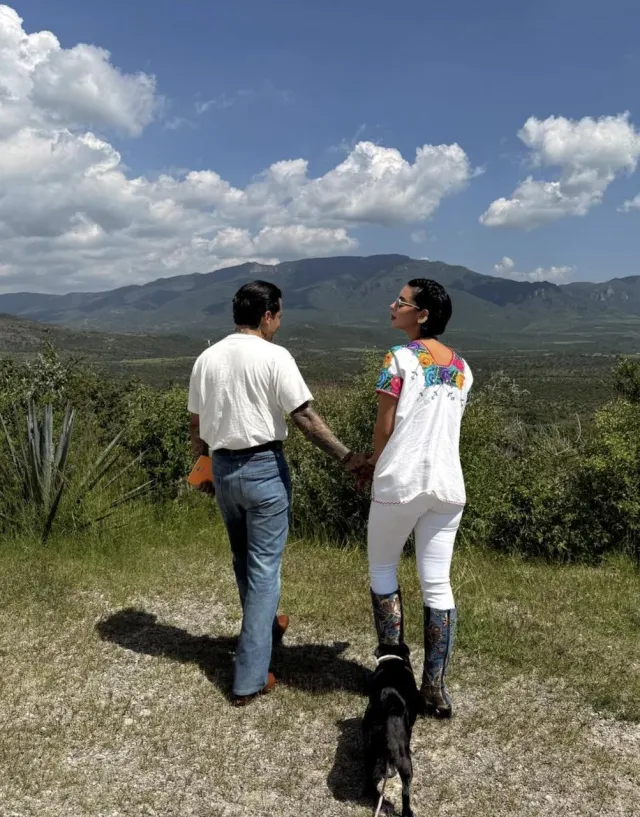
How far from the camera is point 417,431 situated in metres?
2.72

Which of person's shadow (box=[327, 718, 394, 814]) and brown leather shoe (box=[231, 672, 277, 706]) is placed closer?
person's shadow (box=[327, 718, 394, 814])

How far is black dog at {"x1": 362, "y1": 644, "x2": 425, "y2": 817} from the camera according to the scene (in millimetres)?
2396

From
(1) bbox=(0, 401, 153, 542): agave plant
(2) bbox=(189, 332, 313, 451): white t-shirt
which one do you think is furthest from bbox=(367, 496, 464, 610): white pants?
(1) bbox=(0, 401, 153, 542): agave plant

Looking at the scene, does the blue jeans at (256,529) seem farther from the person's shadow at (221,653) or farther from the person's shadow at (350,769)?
the person's shadow at (350,769)

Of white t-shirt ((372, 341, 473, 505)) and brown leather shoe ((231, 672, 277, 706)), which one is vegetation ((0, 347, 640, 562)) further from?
white t-shirt ((372, 341, 473, 505))

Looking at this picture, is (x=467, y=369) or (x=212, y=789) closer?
(x=212, y=789)

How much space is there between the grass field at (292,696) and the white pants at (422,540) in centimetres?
65

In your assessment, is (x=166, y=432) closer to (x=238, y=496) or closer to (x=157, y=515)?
(x=157, y=515)

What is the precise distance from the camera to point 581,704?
3.10 meters

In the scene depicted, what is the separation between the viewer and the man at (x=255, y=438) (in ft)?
9.79

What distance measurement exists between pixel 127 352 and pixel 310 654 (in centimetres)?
15039

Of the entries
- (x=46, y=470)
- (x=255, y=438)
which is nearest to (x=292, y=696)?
(x=255, y=438)

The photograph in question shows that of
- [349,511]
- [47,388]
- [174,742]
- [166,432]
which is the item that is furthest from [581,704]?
[47,388]

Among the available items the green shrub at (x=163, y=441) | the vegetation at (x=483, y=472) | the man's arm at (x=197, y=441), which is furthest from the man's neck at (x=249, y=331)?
the green shrub at (x=163, y=441)
